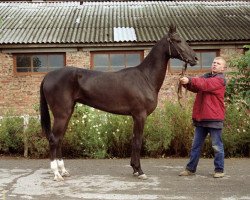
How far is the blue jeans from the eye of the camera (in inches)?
238

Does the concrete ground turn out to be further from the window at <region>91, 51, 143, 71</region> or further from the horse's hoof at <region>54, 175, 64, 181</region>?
the window at <region>91, 51, 143, 71</region>

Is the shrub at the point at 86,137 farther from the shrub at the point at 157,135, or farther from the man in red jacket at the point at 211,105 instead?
the man in red jacket at the point at 211,105

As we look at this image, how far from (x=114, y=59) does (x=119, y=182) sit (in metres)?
10.6

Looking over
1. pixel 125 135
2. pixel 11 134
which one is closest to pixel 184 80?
pixel 125 135

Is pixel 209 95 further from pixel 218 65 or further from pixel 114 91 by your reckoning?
pixel 114 91

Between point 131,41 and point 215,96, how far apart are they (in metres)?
9.39

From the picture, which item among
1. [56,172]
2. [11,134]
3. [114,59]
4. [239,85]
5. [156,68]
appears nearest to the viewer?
[56,172]

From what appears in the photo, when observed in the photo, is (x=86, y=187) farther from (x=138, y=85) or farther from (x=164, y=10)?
(x=164, y=10)

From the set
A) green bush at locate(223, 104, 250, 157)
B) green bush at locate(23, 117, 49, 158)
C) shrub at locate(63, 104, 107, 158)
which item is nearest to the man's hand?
green bush at locate(223, 104, 250, 157)

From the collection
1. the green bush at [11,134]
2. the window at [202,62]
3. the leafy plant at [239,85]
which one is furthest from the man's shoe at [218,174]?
the window at [202,62]

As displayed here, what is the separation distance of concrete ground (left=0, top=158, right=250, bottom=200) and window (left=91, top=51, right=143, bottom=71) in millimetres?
8651

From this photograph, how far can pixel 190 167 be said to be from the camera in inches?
247

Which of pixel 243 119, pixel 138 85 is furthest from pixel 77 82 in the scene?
pixel 243 119

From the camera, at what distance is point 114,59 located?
15.9m
